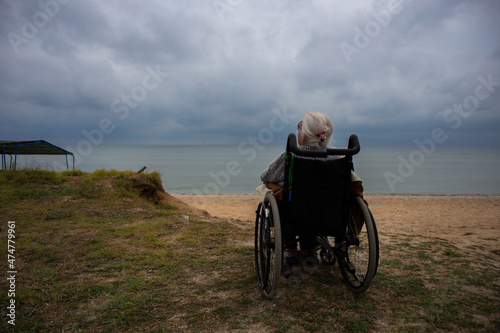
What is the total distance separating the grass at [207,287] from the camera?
210 centimetres

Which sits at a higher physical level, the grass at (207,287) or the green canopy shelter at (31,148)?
the green canopy shelter at (31,148)

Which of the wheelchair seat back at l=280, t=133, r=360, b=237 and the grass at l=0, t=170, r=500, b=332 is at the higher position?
the wheelchair seat back at l=280, t=133, r=360, b=237

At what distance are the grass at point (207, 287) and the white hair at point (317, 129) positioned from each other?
1350 millimetres

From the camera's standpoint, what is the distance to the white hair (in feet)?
8.43

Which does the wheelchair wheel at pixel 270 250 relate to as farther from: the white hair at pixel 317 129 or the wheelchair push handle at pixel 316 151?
the white hair at pixel 317 129

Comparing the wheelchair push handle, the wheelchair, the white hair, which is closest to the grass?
the wheelchair

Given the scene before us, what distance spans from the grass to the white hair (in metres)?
1.35

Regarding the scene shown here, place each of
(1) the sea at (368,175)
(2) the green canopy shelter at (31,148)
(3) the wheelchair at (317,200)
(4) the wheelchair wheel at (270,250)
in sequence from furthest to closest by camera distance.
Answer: (1) the sea at (368,175) → (2) the green canopy shelter at (31,148) → (3) the wheelchair at (317,200) → (4) the wheelchair wheel at (270,250)

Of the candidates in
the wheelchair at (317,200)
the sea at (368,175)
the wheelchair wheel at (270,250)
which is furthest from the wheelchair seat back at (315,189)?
the sea at (368,175)

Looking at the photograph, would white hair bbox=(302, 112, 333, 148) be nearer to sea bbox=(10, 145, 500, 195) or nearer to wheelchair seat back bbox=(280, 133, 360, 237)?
wheelchair seat back bbox=(280, 133, 360, 237)

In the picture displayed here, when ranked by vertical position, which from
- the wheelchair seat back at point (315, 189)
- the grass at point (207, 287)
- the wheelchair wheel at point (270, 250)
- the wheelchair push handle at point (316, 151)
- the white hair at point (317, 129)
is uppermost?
the white hair at point (317, 129)

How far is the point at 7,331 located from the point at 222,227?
130 inches

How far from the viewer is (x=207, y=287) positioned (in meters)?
2.67

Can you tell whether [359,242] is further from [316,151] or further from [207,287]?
Result: [207,287]
